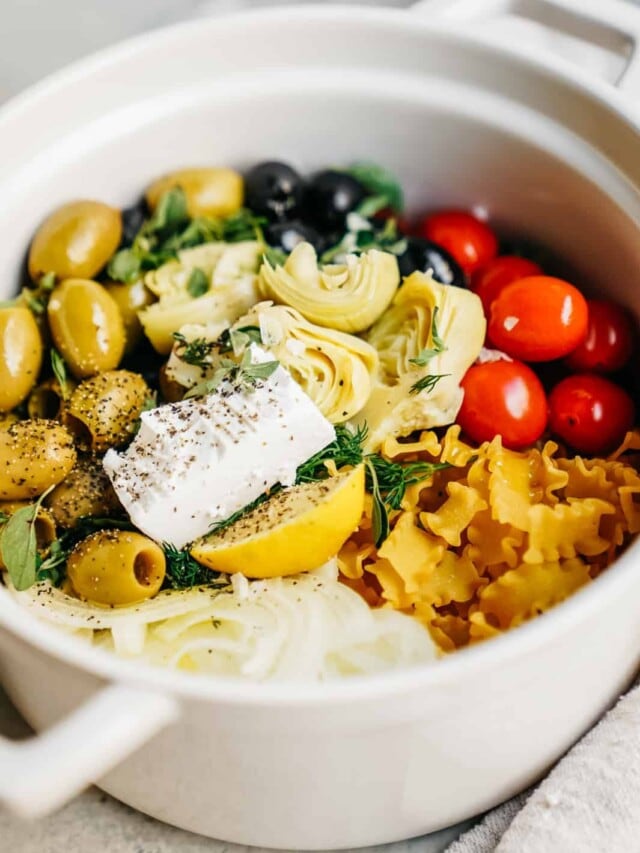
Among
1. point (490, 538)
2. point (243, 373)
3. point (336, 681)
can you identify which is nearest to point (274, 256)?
point (243, 373)

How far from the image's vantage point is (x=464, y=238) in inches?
53.0

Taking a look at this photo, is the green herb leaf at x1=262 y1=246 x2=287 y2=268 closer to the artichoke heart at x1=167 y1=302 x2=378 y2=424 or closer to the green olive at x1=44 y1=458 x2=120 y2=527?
the artichoke heart at x1=167 y1=302 x2=378 y2=424

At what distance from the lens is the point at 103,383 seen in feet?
3.74

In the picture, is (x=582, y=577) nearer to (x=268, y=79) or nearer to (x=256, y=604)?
(x=256, y=604)

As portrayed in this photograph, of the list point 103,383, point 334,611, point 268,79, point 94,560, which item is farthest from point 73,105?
point 334,611

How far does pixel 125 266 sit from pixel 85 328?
13 cm

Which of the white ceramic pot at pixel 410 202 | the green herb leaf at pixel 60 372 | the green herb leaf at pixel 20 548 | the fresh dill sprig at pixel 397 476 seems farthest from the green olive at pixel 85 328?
the fresh dill sprig at pixel 397 476

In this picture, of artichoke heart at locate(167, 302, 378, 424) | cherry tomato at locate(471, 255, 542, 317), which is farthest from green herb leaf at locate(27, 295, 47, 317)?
cherry tomato at locate(471, 255, 542, 317)

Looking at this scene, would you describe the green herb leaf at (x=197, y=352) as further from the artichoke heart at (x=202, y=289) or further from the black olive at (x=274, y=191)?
the black olive at (x=274, y=191)

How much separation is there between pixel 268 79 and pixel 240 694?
90cm

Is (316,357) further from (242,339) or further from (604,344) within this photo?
(604,344)

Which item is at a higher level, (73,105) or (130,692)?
(73,105)

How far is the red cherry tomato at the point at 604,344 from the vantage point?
121cm

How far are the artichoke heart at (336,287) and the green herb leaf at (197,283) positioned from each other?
0.10m
